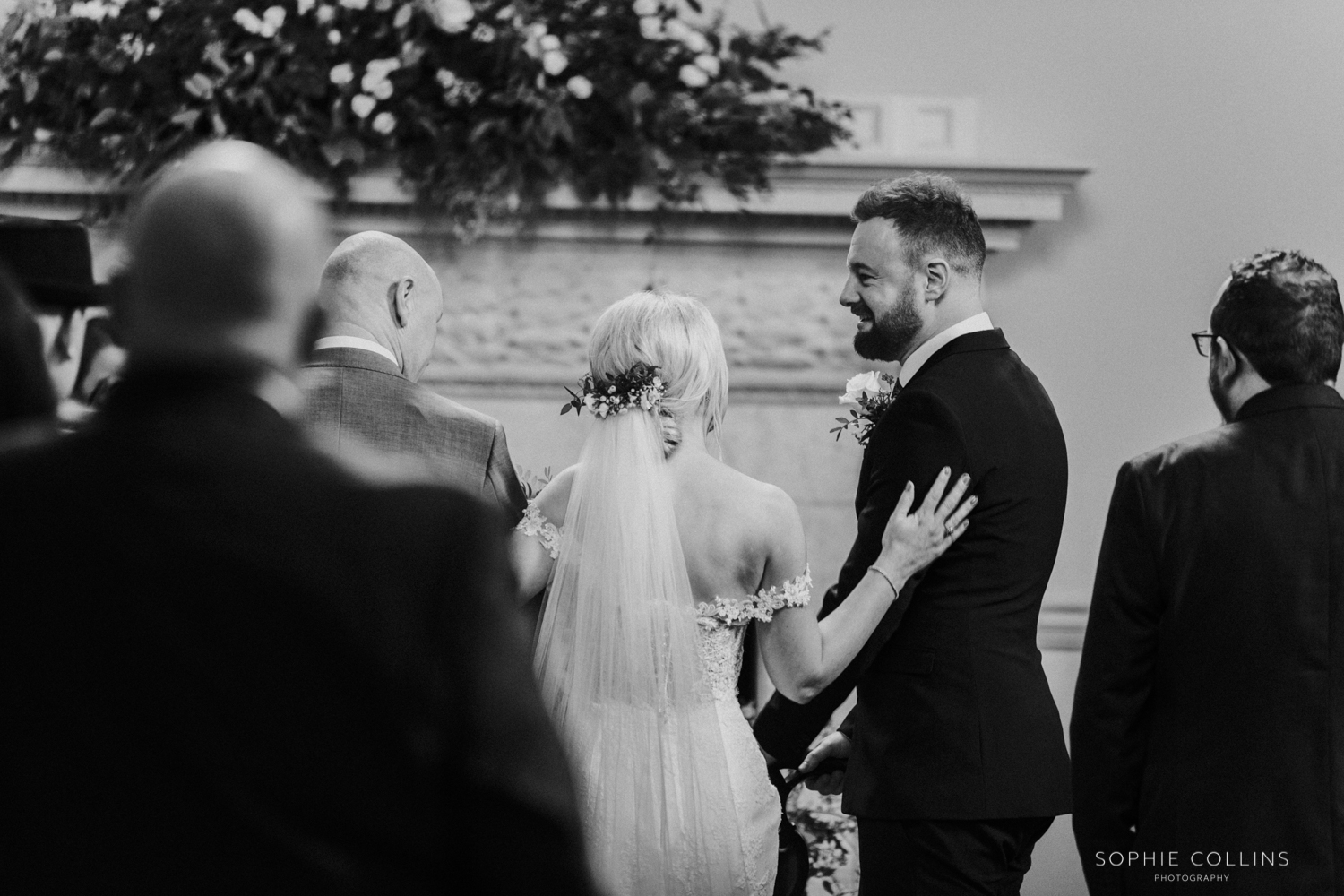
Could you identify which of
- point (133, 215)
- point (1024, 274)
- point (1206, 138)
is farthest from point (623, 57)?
point (133, 215)

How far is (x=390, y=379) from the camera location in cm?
270

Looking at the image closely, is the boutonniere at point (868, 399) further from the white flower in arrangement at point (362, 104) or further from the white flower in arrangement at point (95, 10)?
the white flower in arrangement at point (95, 10)

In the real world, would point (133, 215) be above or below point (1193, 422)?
above

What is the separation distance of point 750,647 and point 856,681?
6.69 ft

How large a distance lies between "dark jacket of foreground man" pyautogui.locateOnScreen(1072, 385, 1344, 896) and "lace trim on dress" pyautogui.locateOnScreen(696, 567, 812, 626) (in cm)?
58

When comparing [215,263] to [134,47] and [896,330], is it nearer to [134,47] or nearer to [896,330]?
[896,330]

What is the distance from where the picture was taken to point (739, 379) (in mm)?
4398

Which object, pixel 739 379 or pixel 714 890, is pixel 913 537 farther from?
pixel 739 379

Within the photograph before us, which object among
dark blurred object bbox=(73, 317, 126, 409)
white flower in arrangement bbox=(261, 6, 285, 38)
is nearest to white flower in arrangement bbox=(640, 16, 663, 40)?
white flower in arrangement bbox=(261, 6, 285, 38)

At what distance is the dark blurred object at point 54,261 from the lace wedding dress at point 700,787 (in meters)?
2.18

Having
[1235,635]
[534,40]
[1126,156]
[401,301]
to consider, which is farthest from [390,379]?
[1126,156]

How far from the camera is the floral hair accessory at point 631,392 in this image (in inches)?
99.8

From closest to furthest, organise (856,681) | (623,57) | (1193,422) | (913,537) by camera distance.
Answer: (913,537) → (856,681) → (623,57) → (1193,422)

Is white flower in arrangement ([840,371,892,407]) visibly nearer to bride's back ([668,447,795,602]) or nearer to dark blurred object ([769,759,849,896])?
bride's back ([668,447,795,602])
